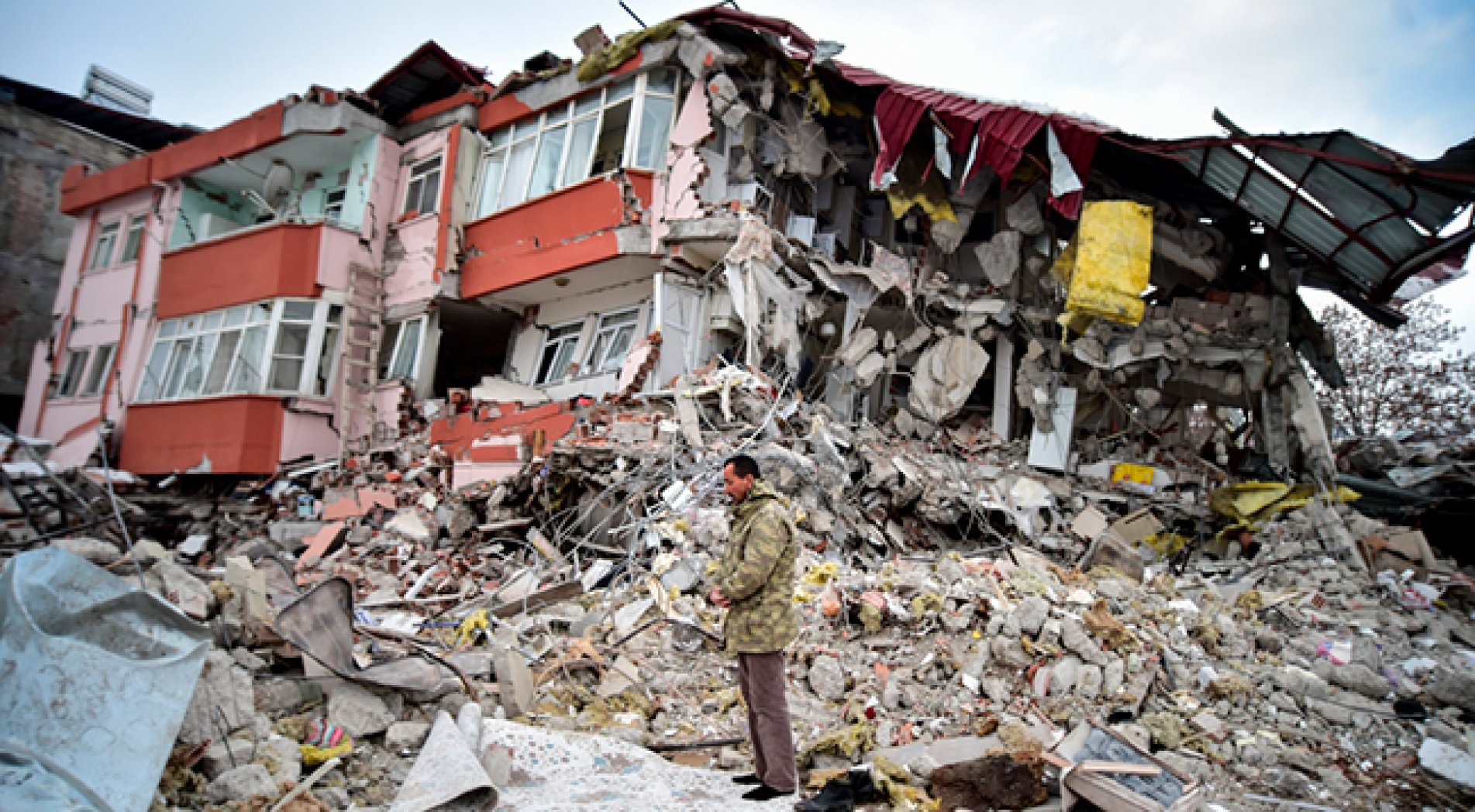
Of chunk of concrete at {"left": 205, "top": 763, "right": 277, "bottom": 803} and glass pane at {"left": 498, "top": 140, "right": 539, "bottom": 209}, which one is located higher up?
glass pane at {"left": 498, "top": 140, "right": 539, "bottom": 209}

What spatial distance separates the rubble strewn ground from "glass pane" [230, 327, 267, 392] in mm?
3427

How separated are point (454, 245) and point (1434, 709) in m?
13.6

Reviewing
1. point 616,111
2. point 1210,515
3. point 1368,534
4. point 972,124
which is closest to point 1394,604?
point 1368,534

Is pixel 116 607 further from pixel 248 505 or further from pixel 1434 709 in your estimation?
pixel 248 505

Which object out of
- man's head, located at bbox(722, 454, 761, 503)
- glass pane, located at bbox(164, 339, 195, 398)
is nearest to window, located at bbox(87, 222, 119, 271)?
glass pane, located at bbox(164, 339, 195, 398)

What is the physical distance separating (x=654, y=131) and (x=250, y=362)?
8330 mm

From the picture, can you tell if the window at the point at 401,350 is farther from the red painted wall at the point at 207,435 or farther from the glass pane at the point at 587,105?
the glass pane at the point at 587,105

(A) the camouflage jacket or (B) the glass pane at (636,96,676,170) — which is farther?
(B) the glass pane at (636,96,676,170)

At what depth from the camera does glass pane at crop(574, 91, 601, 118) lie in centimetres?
1251

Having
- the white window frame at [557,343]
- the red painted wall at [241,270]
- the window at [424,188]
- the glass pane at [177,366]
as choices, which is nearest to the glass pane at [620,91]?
the white window frame at [557,343]

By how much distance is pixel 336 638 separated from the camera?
4.32 m

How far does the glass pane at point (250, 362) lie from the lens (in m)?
13.8

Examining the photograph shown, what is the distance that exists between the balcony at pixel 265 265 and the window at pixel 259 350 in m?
0.24

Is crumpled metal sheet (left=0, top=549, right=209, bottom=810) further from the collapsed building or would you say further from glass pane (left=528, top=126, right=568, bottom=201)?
glass pane (left=528, top=126, right=568, bottom=201)
